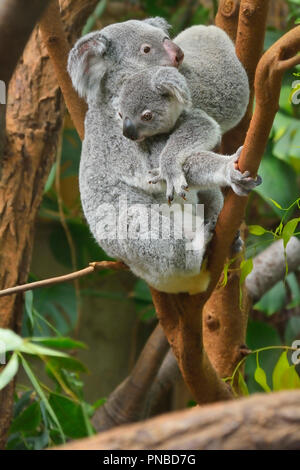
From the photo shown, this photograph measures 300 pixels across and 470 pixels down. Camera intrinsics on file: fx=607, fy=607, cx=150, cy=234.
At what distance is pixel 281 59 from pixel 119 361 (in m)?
3.97

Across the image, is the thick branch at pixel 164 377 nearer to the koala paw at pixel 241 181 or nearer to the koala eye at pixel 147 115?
the koala eye at pixel 147 115

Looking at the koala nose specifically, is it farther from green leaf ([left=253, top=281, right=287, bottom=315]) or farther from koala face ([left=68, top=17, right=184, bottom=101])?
green leaf ([left=253, top=281, right=287, bottom=315])

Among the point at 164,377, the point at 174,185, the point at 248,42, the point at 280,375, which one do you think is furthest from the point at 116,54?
the point at 164,377

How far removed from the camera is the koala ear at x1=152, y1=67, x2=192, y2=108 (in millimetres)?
1906

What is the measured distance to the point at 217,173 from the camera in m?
1.79

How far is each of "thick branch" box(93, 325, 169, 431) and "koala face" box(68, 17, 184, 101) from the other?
1537 mm

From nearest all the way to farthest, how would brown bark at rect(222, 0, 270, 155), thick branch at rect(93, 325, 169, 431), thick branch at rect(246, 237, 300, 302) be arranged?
brown bark at rect(222, 0, 270, 155)
thick branch at rect(93, 325, 169, 431)
thick branch at rect(246, 237, 300, 302)

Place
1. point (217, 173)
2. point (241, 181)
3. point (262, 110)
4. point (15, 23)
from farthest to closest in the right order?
point (217, 173) < point (241, 181) < point (262, 110) < point (15, 23)

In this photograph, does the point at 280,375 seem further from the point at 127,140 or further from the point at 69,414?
the point at 127,140

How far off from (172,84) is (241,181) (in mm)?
446

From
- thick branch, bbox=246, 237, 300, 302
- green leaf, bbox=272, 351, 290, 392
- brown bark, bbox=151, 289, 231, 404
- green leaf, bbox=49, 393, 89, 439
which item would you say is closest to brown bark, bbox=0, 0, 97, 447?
green leaf, bbox=49, 393, 89, 439

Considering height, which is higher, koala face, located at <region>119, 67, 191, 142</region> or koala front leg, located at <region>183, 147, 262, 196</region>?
koala face, located at <region>119, 67, 191, 142</region>
